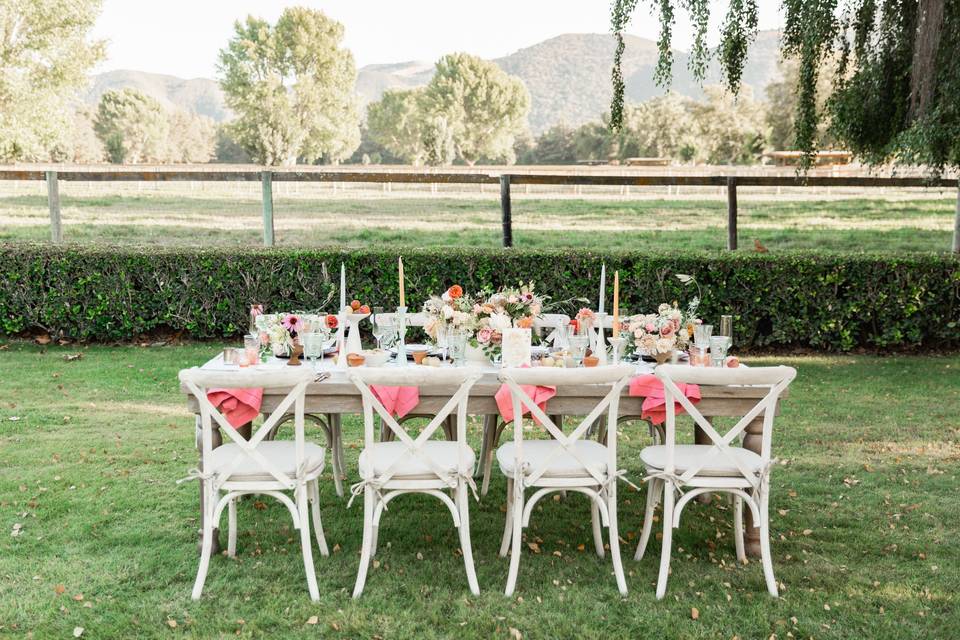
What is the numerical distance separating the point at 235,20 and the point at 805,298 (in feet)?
186

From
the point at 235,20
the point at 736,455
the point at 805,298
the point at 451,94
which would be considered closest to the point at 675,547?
the point at 736,455

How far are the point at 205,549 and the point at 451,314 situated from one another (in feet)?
5.42

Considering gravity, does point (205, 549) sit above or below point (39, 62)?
below

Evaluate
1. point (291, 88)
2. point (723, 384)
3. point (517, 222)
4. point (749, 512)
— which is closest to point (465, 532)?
point (723, 384)

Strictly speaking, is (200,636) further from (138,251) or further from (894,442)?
(138,251)

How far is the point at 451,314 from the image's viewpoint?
4.42 m

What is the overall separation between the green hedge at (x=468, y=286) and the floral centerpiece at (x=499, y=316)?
13.0 feet

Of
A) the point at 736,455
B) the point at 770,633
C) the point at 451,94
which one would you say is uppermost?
the point at 451,94

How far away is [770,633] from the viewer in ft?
11.2

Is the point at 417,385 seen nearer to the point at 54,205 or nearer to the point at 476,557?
the point at 476,557

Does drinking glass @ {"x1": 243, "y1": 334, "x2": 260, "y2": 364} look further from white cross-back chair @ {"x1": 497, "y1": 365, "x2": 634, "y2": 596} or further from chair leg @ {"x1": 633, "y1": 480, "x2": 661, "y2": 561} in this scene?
chair leg @ {"x1": 633, "y1": 480, "x2": 661, "y2": 561}

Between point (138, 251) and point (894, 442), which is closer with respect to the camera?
point (894, 442)

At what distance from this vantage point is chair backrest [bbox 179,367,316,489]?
3504 millimetres

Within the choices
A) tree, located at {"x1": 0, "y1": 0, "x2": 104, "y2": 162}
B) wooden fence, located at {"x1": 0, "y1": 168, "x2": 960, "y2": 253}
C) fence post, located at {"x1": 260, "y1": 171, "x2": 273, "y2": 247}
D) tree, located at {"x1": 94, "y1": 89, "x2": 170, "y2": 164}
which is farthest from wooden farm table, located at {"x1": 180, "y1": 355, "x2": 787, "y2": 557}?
tree, located at {"x1": 94, "y1": 89, "x2": 170, "y2": 164}
